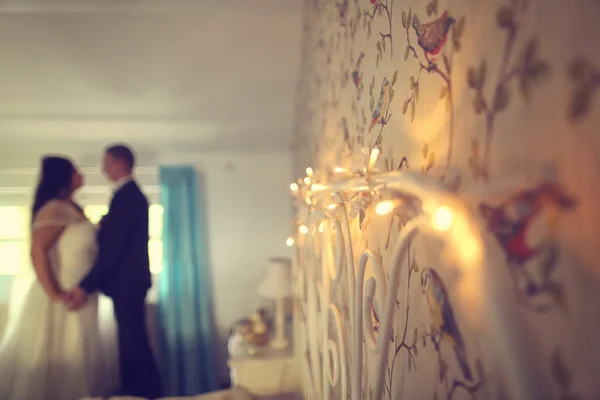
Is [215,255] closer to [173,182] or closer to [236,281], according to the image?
[236,281]

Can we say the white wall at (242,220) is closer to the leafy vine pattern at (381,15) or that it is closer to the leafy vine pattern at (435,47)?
the leafy vine pattern at (381,15)

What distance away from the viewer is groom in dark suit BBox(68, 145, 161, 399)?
1716 millimetres

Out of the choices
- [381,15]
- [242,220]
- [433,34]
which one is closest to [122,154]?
[242,220]

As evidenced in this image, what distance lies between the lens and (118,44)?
69.5 inches

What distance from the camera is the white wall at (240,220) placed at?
8.72 ft

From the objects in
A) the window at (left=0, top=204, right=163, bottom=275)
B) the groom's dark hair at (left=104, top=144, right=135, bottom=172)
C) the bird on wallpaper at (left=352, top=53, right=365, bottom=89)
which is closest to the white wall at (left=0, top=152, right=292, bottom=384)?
the window at (left=0, top=204, right=163, bottom=275)

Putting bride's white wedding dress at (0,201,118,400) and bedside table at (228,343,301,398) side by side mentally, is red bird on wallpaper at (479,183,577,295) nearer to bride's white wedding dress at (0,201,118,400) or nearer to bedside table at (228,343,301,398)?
bedside table at (228,343,301,398)

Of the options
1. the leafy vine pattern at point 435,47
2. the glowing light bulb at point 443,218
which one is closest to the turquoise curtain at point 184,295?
the leafy vine pattern at point 435,47

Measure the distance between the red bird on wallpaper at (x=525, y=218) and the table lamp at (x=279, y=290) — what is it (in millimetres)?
1547

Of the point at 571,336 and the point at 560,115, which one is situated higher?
the point at 560,115

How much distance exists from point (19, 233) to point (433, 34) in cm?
296

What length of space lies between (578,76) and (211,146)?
2.50 meters

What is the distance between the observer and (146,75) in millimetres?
1950

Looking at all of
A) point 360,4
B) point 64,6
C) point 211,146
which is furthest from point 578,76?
point 211,146
